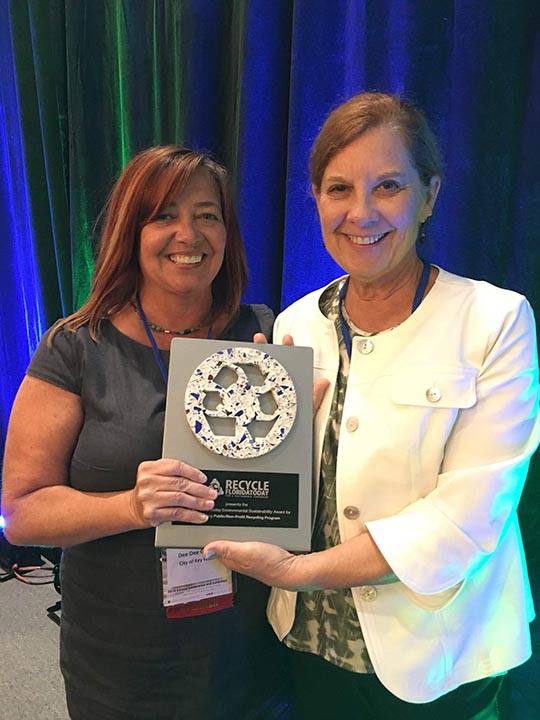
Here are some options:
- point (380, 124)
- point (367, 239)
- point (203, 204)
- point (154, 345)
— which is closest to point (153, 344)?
point (154, 345)

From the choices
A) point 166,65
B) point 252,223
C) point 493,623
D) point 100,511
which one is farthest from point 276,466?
point 166,65

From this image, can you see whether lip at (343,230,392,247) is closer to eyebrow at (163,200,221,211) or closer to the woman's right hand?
eyebrow at (163,200,221,211)

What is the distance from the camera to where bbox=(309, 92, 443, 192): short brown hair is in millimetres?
964

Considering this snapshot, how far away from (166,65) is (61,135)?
0.67m

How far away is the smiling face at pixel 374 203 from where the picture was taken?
96 cm

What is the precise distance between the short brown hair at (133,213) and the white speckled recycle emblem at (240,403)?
292mm

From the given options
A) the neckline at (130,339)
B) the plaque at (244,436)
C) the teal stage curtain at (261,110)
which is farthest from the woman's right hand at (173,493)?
the teal stage curtain at (261,110)

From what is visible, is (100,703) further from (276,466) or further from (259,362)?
(259,362)

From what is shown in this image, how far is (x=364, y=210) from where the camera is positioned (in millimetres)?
967

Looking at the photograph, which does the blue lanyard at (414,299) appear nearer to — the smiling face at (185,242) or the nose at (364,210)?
the nose at (364,210)

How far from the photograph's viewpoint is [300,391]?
1.00 m

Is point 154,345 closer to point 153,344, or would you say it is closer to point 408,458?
point 153,344

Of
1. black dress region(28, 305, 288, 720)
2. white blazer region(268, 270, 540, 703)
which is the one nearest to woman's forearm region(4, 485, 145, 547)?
black dress region(28, 305, 288, 720)

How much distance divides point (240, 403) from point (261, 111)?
99 centimetres
